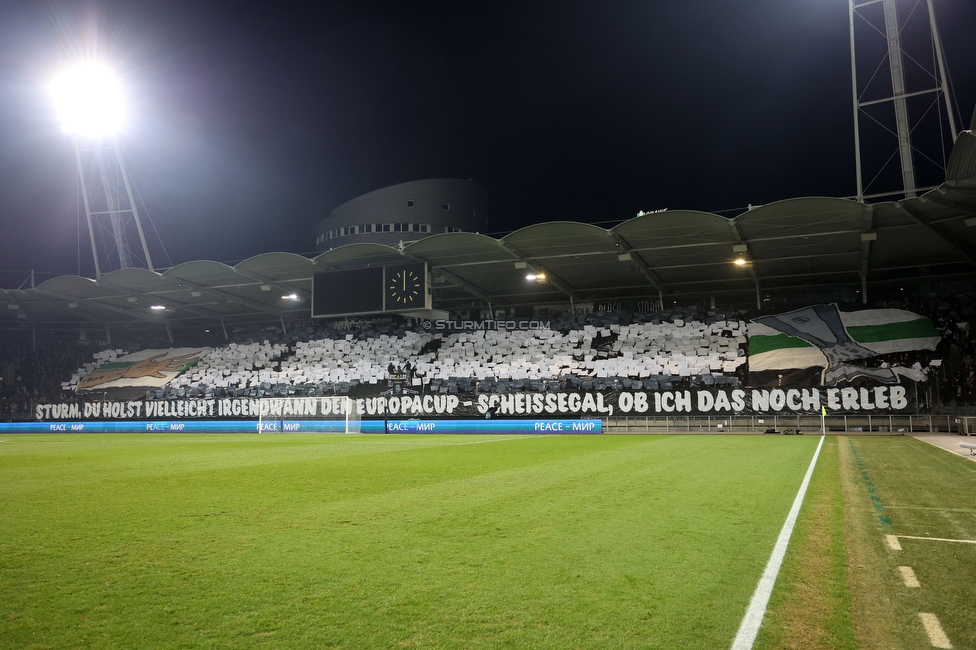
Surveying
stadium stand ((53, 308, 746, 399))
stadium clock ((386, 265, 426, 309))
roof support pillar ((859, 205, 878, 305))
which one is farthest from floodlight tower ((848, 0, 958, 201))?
stadium clock ((386, 265, 426, 309))

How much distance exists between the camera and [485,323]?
42719mm

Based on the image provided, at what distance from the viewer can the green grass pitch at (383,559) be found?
3.57 metres

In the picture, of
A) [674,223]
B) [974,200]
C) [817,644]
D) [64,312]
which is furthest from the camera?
[64,312]

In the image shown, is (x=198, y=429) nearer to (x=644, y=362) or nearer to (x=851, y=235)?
(x=644, y=362)

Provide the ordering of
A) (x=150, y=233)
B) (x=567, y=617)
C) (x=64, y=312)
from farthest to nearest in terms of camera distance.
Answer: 1. (x=150, y=233)
2. (x=64, y=312)
3. (x=567, y=617)

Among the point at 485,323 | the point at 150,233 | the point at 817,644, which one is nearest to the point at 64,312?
the point at 150,233

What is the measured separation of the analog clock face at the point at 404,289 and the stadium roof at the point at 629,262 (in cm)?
108

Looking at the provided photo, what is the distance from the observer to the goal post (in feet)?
106

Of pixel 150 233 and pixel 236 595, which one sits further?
pixel 150 233

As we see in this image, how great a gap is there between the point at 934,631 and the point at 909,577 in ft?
4.52

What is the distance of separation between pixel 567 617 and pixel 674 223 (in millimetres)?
27156

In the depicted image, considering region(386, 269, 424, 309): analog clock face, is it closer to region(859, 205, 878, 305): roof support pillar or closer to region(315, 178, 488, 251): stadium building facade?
region(315, 178, 488, 251): stadium building facade

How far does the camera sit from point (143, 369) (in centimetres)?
4616

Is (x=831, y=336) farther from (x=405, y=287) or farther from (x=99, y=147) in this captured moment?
(x=99, y=147)
